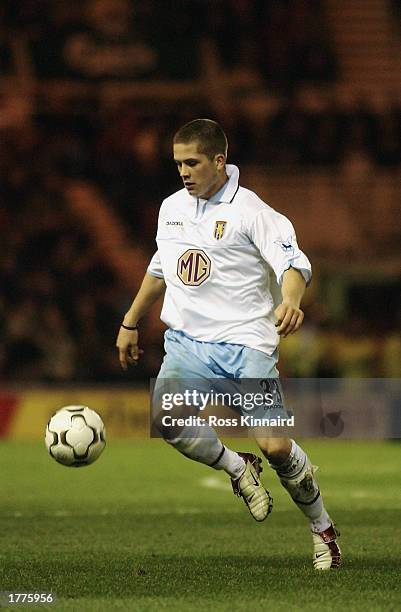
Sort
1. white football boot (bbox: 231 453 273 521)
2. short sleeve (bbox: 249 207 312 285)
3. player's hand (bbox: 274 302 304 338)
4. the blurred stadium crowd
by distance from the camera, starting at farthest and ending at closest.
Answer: the blurred stadium crowd < white football boot (bbox: 231 453 273 521) < short sleeve (bbox: 249 207 312 285) < player's hand (bbox: 274 302 304 338)

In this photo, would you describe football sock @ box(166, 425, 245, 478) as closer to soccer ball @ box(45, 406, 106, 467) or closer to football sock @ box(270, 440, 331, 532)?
football sock @ box(270, 440, 331, 532)

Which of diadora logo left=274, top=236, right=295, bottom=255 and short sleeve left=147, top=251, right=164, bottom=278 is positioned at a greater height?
diadora logo left=274, top=236, right=295, bottom=255

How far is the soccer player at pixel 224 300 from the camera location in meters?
6.30

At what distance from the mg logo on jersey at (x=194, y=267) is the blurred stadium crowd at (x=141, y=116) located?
10442 millimetres

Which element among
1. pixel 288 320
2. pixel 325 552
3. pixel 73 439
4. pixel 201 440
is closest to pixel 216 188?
pixel 288 320

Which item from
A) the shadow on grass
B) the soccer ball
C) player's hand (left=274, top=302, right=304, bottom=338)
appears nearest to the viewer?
the shadow on grass

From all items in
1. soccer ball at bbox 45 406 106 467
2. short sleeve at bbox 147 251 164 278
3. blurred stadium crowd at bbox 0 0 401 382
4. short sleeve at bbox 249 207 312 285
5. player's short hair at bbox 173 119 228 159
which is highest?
player's short hair at bbox 173 119 228 159

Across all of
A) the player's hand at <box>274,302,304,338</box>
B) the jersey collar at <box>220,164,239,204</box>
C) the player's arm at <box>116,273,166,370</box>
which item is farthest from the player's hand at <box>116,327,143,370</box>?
the player's hand at <box>274,302,304,338</box>

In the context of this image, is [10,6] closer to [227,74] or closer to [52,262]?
[227,74]

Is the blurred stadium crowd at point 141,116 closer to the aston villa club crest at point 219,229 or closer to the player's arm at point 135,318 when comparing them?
the player's arm at point 135,318

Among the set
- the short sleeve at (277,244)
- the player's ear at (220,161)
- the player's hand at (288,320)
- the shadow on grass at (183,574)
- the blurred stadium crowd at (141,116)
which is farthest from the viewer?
the blurred stadium crowd at (141,116)

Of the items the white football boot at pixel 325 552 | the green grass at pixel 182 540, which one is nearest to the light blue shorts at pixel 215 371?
the white football boot at pixel 325 552

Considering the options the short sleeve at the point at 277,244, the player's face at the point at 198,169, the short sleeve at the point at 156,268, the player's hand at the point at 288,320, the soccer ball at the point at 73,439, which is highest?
the player's face at the point at 198,169

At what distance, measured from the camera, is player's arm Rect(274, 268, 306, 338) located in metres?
5.79
